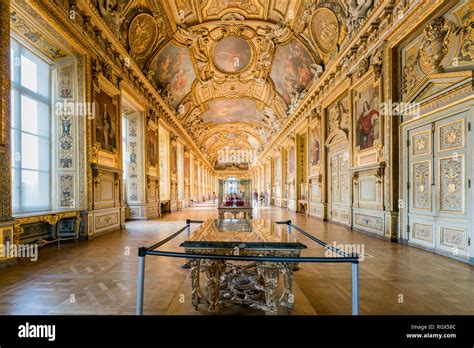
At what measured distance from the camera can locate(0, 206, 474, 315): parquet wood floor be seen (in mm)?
2834

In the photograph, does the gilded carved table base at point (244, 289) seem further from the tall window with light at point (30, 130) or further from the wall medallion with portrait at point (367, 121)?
the wall medallion with portrait at point (367, 121)

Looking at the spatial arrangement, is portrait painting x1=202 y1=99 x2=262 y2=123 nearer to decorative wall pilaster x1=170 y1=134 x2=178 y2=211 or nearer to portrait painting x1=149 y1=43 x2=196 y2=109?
portrait painting x1=149 y1=43 x2=196 y2=109

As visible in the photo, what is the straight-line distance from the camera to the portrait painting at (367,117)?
7398 millimetres

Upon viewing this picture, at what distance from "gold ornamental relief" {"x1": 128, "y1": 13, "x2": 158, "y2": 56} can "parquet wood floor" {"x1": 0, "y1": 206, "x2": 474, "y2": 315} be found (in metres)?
8.54

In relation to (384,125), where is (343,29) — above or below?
above

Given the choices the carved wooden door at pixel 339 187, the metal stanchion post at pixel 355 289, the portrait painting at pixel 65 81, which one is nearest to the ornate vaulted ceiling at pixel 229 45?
the portrait painting at pixel 65 81

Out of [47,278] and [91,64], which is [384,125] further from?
[91,64]

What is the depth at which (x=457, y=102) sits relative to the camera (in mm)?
4875

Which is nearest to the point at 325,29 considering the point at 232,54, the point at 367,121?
the point at 367,121

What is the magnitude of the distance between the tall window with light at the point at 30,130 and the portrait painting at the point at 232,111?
15583 mm

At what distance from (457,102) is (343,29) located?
5.68 m

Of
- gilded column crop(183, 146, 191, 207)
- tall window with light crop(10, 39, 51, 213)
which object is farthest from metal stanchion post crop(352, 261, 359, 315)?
gilded column crop(183, 146, 191, 207)
